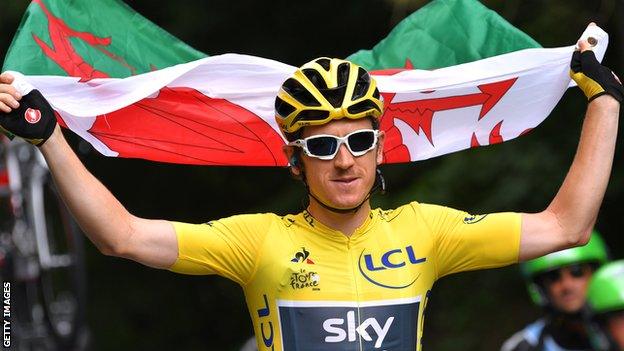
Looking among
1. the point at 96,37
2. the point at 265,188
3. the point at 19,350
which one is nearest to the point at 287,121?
the point at 96,37

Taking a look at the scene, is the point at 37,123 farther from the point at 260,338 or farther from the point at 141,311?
the point at 141,311

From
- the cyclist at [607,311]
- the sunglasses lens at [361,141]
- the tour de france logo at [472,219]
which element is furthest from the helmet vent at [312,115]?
the cyclist at [607,311]

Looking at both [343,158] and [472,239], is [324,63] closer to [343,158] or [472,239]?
[343,158]

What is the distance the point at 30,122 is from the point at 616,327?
2.79 m

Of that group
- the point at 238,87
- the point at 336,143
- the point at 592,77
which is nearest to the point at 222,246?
the point at 336,143

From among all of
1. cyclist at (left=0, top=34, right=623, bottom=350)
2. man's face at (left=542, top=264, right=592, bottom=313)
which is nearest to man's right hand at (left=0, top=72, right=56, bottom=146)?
cyclist at (left=0, top=34, right=623, bottom=350)

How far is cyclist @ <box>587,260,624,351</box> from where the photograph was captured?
623 cm

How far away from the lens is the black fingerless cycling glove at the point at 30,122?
4684mm

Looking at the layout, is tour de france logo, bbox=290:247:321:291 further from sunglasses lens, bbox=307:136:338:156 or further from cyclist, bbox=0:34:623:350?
sunglasses lens, bbox=307:136:338:156

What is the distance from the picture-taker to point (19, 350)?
9.15 m

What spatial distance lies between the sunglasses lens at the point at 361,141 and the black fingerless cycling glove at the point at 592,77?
0.80m

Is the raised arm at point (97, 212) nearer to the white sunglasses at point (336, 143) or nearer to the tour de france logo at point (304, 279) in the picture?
the tour de france logo at point (304, 279)

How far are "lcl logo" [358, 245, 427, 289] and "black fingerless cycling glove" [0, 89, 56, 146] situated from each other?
3.79ft

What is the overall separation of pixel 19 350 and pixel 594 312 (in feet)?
13.5
